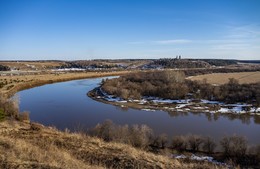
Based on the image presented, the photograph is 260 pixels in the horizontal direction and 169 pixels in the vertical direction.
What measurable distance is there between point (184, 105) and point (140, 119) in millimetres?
8822

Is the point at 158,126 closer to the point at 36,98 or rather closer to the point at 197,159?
the point at 197,159

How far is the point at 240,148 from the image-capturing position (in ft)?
46.4

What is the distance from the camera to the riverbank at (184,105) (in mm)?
28530

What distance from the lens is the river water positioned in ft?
66.6

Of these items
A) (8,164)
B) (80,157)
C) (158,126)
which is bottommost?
(158,126)

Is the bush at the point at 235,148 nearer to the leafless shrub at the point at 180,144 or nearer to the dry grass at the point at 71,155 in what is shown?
the leafless shrub at the point at 180,144

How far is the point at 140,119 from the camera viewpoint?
2436cm

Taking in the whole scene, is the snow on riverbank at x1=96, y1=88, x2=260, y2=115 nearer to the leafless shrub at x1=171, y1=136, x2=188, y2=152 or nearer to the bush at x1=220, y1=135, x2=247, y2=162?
the leafless shrub at x1=171, y1=136, x2=188, y2=152

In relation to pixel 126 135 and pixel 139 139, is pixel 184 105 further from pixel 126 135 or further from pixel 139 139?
pixel 139 139

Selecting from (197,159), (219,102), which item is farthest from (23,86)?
(197,159)

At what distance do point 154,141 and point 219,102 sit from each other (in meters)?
19.6

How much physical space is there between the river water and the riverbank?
5.11ft

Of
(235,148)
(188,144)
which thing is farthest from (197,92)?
(235,148)

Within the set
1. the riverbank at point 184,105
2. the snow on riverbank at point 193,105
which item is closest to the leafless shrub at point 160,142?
the riverbank at point 184,105
